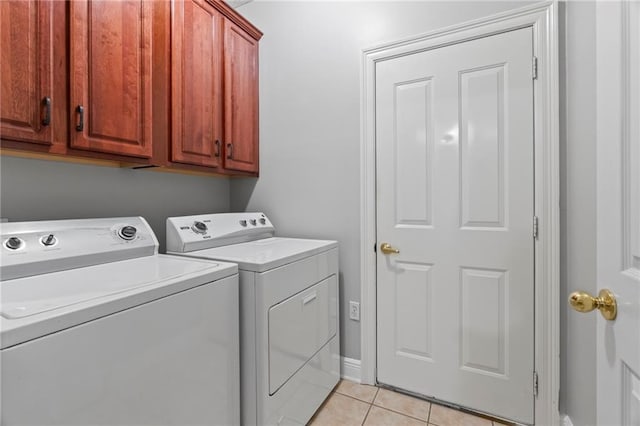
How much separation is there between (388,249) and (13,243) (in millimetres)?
1701

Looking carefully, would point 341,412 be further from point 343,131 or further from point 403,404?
point 343,131

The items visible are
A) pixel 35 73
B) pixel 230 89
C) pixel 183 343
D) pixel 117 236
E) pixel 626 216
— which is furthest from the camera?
pixel 230 89

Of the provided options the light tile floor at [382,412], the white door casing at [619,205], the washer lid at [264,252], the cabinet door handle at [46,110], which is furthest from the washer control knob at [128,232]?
the white door casing at [619,205]

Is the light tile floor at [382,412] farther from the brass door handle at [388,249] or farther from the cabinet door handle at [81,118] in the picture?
the cabinet door handle at [81,118]

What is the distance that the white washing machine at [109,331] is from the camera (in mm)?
681

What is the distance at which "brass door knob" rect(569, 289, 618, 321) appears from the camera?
24.6 inches

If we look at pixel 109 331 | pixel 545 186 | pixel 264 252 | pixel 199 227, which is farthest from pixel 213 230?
pixel 545 186

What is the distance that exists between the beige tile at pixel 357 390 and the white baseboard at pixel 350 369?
0.03 m

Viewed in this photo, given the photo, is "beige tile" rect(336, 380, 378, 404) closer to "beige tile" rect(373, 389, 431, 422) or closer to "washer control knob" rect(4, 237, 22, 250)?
"beige tile" rect(373, 389, 431, 422)

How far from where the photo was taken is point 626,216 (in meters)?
0.61

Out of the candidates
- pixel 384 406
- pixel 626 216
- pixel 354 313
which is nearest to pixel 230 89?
pixel 354 313

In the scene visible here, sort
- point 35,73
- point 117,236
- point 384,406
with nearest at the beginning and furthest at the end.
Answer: point 35,73
point 117,236
point 384,406

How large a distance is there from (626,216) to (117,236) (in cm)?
173

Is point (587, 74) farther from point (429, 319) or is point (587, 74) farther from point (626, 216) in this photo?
point (429, 319)
